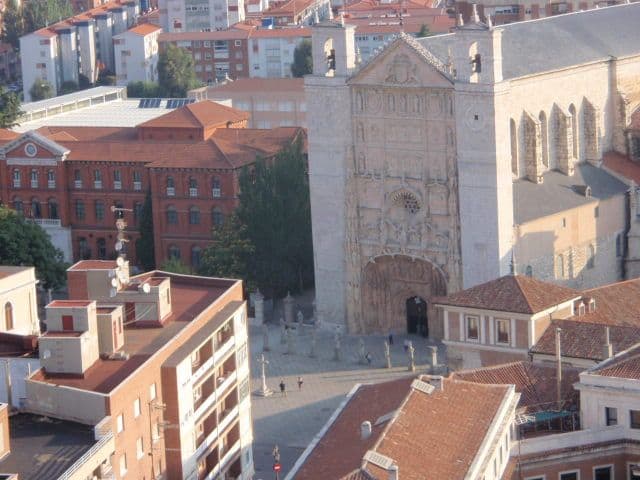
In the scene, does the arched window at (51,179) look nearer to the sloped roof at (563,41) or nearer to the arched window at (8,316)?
the sloped roof at (563,41)

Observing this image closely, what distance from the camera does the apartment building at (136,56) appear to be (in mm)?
173500

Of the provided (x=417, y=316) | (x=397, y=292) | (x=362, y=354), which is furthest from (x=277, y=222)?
(x=362, y=354)

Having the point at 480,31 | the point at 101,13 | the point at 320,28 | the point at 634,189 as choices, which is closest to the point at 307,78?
the point at 320,28

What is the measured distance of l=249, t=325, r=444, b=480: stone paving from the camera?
72.9 metres

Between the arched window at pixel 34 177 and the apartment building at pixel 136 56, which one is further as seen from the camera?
the apartment building at pixel 136 56

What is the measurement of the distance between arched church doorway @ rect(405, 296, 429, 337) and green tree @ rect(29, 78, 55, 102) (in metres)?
83.0

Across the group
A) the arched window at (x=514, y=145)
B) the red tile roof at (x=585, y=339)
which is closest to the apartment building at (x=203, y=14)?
the arched window at (x=514, y=145)

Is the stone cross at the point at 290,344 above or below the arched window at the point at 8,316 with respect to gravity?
below

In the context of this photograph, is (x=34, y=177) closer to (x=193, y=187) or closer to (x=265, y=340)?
(x=193, y=187)

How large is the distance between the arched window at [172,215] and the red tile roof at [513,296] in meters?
29.9

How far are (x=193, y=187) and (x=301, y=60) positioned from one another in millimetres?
59547

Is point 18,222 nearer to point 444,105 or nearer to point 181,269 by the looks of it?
point 181,269

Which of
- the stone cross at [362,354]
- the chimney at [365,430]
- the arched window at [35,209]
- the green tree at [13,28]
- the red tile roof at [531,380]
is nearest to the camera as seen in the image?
the chimney at [365,430]

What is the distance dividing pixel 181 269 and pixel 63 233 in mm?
15259
